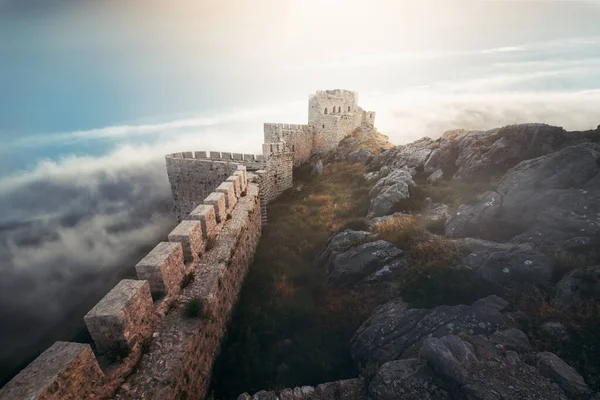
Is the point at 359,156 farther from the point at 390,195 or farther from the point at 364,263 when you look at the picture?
the point at 364,263

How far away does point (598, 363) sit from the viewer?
4.75 m

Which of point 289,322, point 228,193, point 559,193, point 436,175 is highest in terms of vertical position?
point 559,193

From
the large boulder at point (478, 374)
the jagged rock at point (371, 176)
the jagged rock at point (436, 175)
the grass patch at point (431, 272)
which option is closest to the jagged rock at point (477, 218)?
the grass patch at point (431, 272)

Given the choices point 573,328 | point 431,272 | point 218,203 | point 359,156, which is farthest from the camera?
point 359,156

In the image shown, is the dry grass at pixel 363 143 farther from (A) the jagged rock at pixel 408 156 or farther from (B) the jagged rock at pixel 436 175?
(B) the jagged rock at pixel 436 175

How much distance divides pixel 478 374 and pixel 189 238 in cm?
639

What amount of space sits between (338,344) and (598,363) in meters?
4.86

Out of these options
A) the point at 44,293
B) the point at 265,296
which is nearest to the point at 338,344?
the point at 265,296

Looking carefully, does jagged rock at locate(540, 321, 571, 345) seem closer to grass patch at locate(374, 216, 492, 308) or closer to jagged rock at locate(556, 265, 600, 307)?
jagged rock at locate(556, 265, 600, 307)

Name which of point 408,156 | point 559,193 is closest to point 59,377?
point 559,193

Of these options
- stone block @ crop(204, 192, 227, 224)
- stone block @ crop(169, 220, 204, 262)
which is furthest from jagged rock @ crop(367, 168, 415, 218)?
stone block @ crop(169, 220, 204, 262)

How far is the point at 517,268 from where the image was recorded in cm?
692

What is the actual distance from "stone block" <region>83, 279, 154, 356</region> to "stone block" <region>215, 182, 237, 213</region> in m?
5.43

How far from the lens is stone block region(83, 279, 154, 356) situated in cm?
424
